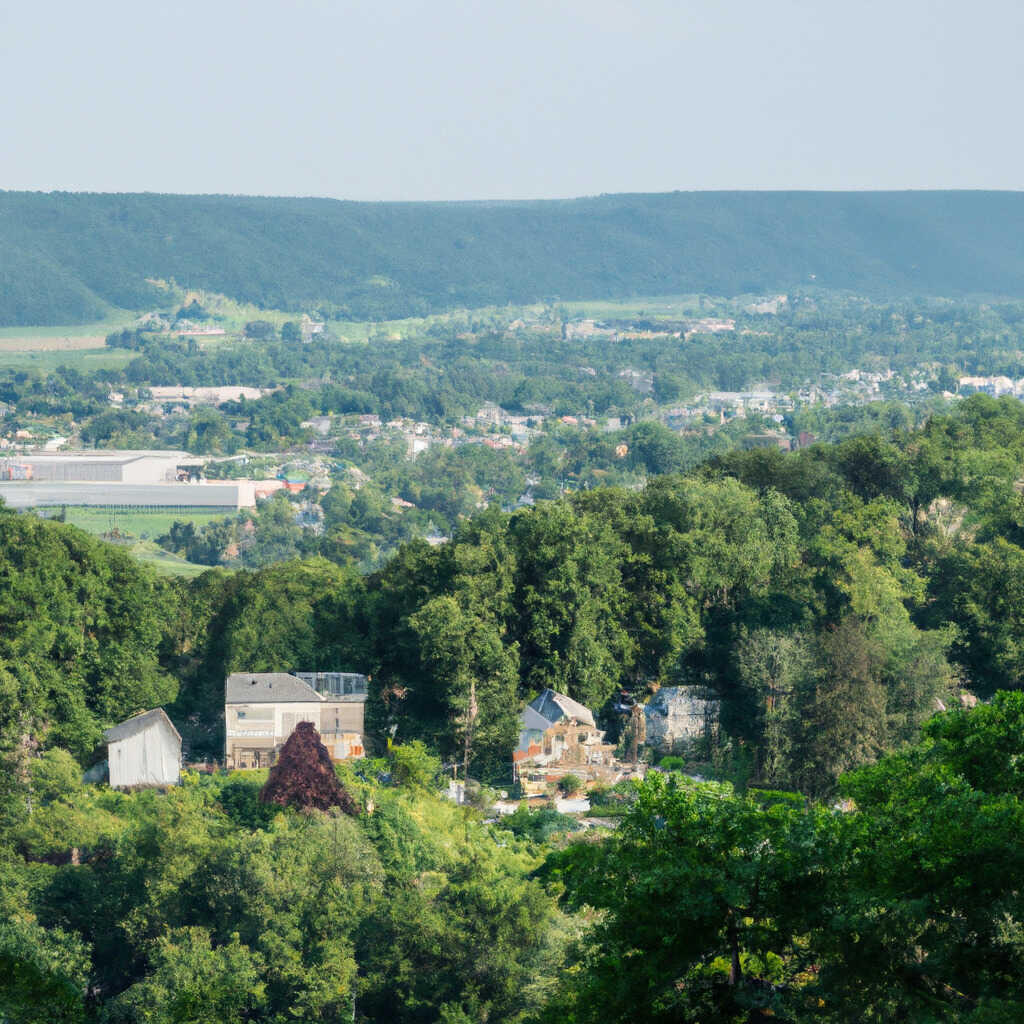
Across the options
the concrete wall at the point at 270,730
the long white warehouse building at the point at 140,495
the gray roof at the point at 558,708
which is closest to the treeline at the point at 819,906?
the gray roof at the point at 558,708

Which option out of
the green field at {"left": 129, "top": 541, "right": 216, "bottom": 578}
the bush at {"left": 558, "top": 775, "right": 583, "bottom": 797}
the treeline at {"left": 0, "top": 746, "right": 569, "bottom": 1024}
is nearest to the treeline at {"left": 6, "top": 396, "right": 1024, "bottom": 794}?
the bush at {"left": 558, "top": 775, "right": 583, "bottom": 797}

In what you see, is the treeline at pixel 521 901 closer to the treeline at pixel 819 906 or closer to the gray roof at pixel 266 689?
the treeline at pixel 819 906

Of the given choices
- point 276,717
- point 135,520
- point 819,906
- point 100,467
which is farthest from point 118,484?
point 819,906

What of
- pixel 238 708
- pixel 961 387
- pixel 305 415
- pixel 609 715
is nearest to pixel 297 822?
pixel 238 708

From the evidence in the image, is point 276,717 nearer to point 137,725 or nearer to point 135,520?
point 137,725

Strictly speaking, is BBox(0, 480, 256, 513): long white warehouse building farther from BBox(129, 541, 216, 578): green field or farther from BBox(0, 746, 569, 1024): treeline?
BBox(0, 746, 569, 1024): treeline

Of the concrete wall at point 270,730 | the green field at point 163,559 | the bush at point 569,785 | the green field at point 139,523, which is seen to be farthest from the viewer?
the green field at point 139,523
